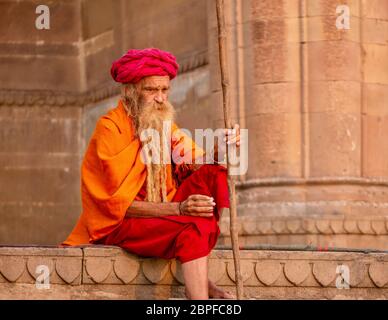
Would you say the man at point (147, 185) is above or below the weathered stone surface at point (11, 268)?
above

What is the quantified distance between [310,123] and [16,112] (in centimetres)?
465

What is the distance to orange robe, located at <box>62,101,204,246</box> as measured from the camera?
1020 cm

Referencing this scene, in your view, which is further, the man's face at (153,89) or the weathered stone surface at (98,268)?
the man's face at (153,89)

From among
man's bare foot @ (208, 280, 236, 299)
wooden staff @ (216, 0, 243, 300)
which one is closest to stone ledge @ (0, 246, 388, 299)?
man's bare foot @ (208, 280, 236, 299)

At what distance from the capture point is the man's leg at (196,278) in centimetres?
979

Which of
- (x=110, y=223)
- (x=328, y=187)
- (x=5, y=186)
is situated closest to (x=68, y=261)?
(x=110, y=223)

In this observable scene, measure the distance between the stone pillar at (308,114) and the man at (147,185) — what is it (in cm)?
397

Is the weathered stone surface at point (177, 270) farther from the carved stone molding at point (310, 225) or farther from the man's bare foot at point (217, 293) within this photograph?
the carved stone molding at point (310, 225)

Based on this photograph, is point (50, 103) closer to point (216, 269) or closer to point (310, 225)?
point (310, 225)

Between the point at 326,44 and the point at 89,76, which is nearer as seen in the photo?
the point at 326,44

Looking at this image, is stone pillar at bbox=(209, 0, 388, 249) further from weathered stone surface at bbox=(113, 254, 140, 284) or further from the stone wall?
weathered stone surface at bbox=(113, 254, 140, 284)

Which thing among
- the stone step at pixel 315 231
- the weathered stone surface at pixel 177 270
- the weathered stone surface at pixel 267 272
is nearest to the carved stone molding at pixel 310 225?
the stone step at pixel 315 231
